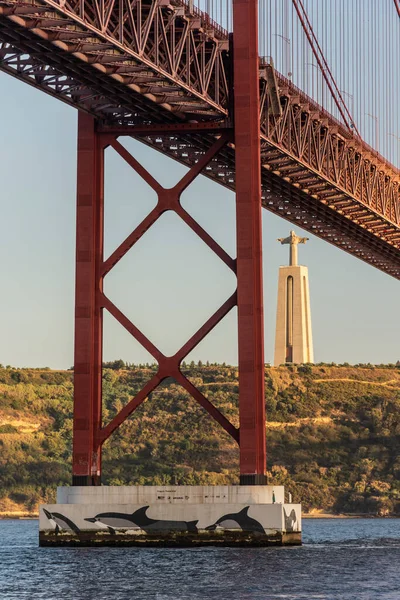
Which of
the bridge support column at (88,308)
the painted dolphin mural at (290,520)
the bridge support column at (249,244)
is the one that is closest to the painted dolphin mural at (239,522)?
the painted dolphin mural at (290,520)

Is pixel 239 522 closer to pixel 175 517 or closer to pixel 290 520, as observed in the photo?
pixel 175 517

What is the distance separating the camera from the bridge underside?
107 feet

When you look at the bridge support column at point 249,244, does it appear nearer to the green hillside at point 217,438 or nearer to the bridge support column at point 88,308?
the bridge support column at point 88,308

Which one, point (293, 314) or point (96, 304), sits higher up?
point (293, 314)

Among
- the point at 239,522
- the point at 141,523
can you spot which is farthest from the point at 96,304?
the point at 239,522

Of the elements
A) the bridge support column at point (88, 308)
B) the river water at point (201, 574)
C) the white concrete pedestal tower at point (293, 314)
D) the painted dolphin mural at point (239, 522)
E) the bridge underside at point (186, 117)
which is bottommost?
the river water at point (201, 574)

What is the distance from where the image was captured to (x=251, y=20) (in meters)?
39.8

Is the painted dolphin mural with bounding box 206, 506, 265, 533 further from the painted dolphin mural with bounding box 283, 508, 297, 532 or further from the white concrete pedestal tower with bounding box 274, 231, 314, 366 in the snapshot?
the white concrete pedestal tower with bounding box 274, 231, 314, 366

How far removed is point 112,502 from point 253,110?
978 cm

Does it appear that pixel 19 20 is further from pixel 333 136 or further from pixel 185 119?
pixel 333 136

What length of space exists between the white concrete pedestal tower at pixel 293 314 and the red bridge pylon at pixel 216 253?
52.9 metres

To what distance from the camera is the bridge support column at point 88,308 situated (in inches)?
1580

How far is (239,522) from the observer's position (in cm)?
3778

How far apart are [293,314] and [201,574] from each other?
62.1m
